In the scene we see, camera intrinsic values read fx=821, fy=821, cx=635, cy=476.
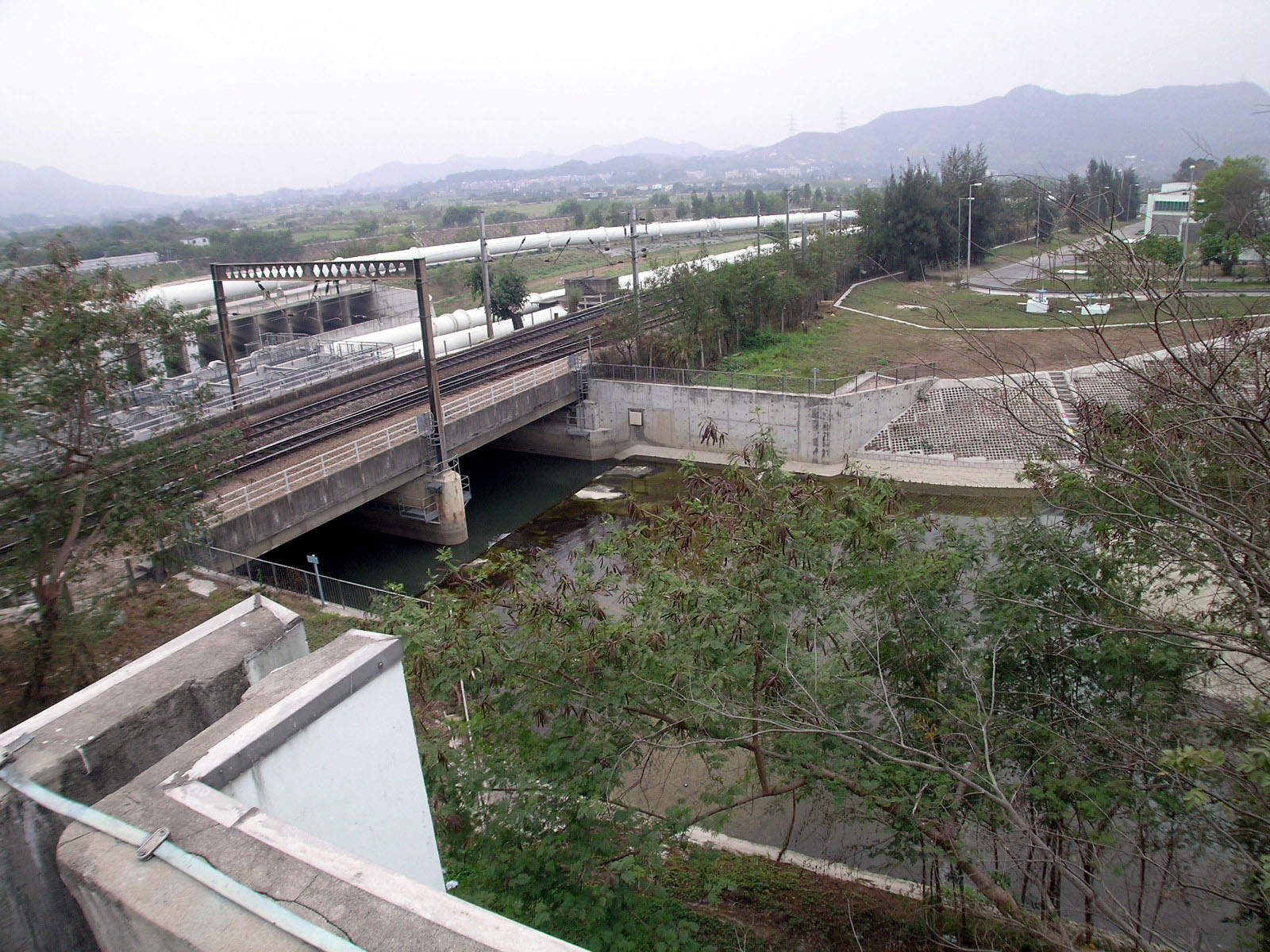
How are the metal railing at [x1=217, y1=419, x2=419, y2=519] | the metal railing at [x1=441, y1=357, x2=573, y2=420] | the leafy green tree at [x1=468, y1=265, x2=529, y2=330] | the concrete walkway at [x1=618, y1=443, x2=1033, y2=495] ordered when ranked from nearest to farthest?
1. the metal railing at [x1=217, y1=419, x2=419, y2=519]
2. the metal railing at [x1=441, y1=357, x2=573, y2=420]
3. the concrete walkway at [x1=618, y1=443, x2=1033, y2=495]
4. the leafy green tree at [x1=468, y1=265, x2=529, y2=330]

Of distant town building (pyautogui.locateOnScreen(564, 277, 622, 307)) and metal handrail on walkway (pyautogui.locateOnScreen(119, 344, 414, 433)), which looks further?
distant town building (pyautogui.locateOnScreen(564, 277, 622, 307))

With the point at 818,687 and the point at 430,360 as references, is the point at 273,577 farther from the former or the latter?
the point at 818,687

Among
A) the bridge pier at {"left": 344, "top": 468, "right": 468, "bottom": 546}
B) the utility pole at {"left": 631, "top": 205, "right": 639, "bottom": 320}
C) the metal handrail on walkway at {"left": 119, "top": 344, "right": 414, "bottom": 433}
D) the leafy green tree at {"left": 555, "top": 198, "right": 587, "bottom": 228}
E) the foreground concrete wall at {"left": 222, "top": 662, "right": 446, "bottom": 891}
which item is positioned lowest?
the bridge pier at {"left": 344, "top": 468, "right": 468, "bottom": 546}

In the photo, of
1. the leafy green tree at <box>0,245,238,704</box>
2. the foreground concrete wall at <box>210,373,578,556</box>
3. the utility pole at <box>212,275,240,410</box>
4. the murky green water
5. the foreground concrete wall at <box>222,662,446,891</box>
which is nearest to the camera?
the foreground concrete wall at <box>222,662,446,891</box>

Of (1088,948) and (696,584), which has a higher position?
(696,584)

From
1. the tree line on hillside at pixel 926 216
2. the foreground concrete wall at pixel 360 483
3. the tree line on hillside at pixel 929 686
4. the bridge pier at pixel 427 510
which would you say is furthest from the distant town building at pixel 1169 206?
the tree line on hillside at pixel 929 686

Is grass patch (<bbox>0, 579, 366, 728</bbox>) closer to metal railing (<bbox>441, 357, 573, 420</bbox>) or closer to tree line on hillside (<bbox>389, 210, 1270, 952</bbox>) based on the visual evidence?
tree line on hillside (<bbox>389, 210, 1270, 952</bbox>)

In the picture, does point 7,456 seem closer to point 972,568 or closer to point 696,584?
point 696,584

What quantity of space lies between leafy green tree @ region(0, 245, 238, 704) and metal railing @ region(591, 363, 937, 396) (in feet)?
73.0

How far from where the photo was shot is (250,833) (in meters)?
3.48

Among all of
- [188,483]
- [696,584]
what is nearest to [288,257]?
[188,483]

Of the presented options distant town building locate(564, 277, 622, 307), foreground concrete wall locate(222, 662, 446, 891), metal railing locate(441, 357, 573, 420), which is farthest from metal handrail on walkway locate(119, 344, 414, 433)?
distant town building locate(564, 277, 622, 307)

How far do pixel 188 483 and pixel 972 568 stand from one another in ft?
36.5

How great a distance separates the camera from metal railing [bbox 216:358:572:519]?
60.5 feet
